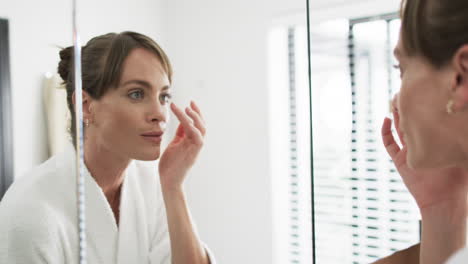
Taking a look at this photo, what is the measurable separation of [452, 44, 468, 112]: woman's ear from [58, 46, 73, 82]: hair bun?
0.46m

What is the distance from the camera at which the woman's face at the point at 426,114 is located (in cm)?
47

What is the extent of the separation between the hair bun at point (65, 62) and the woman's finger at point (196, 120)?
0.17 meters

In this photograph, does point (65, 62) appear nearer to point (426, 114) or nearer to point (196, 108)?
point (196, 108)

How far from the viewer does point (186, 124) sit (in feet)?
2.08

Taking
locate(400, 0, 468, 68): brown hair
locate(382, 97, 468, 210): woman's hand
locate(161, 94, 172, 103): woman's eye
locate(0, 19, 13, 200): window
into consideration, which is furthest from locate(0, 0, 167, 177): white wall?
locate(382, 97, 468, 210): woman's hand

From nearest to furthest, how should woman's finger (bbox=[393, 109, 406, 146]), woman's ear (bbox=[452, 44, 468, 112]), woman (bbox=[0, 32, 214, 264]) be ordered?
1. woman's ear (bbox=[452, 44, 468, 112])
2. woman (bbox=[0, 32, 214, 264])
3. woman's finger (bbox=[393, 109, 406, 146])

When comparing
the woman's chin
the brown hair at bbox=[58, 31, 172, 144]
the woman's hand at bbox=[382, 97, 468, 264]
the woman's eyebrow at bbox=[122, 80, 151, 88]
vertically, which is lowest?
the woman's hand at bbox=[382, 97, 468, 264]

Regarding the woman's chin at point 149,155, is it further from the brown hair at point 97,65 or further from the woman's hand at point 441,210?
the woman's hand at point 441,210

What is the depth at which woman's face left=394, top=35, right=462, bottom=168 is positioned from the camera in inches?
18.5

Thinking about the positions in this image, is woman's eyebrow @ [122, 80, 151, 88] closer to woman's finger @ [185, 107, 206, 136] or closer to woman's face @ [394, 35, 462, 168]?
woman's finger @ [185, 107, 206, 136]

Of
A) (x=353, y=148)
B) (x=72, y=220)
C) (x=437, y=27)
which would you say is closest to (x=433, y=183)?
(x=353, y=148)

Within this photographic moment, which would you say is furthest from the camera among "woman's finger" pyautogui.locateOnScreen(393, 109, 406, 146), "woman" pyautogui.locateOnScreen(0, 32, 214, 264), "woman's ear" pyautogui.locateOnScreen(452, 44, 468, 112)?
"woman's finger" pyautogui.locateOnScreen(393, 109, 406, 146)

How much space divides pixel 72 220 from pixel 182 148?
0.18m

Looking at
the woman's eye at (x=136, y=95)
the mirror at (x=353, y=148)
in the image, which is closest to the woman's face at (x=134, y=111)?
the woman's eye at (x=136, y=95)
